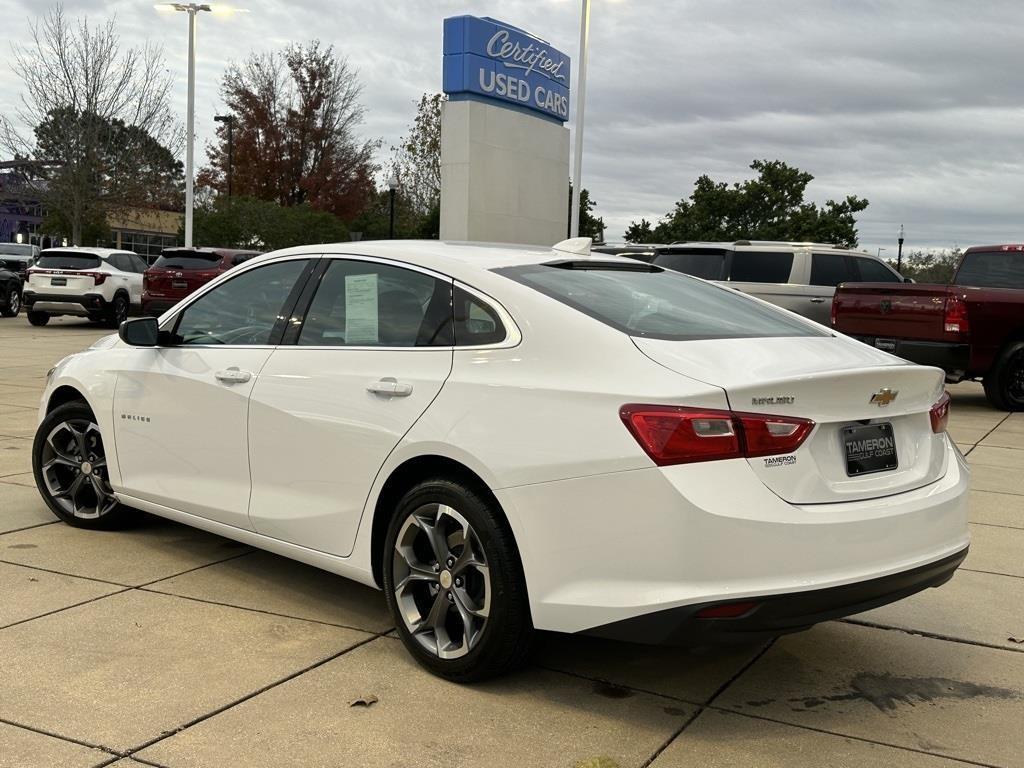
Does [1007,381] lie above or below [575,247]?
below

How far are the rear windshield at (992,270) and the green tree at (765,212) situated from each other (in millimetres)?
46076

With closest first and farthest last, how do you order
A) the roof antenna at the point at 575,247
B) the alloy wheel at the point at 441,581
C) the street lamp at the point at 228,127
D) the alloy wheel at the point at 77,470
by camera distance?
the alloy wheel at the point at 441,581
the roof antenna at the point at 575,247
the alloy wheel at the point at 77,470
the street lamp at the point at 228,127

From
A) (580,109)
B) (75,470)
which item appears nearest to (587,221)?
(580,109)

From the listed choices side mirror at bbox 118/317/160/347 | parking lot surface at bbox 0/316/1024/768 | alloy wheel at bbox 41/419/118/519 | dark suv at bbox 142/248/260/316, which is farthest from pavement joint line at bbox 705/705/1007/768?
dark suv at bbox 142/248/260/316

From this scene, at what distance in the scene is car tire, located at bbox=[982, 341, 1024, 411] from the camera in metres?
12.6

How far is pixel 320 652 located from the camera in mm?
4145

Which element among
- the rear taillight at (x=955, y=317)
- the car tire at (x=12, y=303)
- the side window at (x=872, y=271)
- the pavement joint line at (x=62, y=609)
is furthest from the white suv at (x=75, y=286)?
the pavement joint line at (x=62, y=609)

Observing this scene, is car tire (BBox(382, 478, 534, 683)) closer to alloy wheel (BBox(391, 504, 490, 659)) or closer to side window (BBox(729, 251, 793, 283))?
alloy wheel (BBox(391, 504, 490, 659))

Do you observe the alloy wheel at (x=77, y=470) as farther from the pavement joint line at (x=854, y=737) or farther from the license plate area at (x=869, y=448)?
the license plate area at (x=869, y=448)

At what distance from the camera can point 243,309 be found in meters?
5.03

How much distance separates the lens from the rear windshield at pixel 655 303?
3883mm

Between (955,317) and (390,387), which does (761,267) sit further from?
(390,387)

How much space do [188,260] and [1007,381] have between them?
15.6 m

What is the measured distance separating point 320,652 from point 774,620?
69.6 inches
